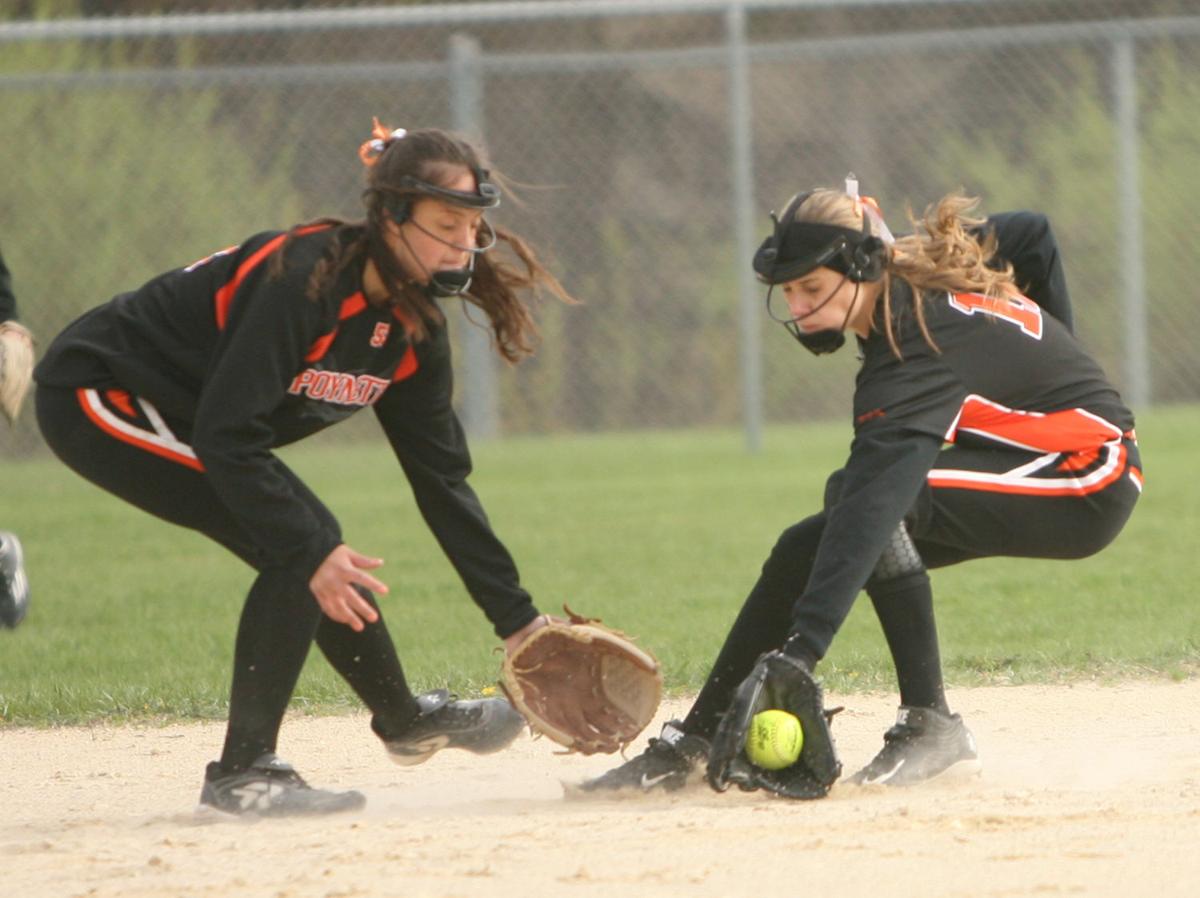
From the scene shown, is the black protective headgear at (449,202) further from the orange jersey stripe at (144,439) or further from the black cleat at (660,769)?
the black cleat at (660,769)

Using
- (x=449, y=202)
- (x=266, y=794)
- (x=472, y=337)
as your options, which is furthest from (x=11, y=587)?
(x=472, y=337)

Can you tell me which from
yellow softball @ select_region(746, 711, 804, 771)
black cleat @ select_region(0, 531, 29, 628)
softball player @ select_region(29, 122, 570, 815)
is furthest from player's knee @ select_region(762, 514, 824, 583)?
black cleat @ select_region(0, 531, 29, 628)

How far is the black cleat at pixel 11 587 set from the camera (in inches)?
160

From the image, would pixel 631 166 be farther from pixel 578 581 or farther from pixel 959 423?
pixel 959 423

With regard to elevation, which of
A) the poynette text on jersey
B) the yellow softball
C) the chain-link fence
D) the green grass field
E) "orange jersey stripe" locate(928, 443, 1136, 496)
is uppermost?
the chain-link fence

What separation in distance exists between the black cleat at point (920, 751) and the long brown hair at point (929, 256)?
0.77 meters

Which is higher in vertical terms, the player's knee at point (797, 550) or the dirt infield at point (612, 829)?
the player's knee at point (797, 550)

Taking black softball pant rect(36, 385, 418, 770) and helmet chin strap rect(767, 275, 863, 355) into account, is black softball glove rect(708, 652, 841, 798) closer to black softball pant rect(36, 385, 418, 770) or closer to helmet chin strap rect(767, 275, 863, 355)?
helmet chin strap rect(767, 275, 863, 355)

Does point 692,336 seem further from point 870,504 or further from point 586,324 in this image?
point 870,504

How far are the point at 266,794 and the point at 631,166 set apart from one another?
9.84 m

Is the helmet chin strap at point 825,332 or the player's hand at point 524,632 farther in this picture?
the player's hand at point 524,632

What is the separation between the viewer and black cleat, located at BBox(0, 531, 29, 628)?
4.06 meters

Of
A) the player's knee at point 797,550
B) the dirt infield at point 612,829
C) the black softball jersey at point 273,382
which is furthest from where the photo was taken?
the player's knee at point 797,550

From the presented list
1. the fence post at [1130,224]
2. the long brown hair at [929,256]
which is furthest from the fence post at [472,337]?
the long brown hair at [929,256]
